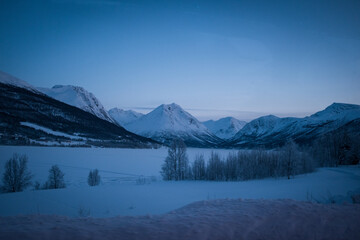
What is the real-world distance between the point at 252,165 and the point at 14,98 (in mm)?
198878

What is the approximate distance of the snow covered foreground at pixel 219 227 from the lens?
16.8 feet

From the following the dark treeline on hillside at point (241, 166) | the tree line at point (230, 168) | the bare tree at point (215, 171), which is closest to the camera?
the dark treeline on hillside at point (241, 166)

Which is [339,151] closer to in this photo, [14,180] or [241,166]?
[241,166]

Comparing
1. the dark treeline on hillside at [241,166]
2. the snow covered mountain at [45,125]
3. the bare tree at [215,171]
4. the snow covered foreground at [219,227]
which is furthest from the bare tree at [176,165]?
the snow covered mountain at [45,125]

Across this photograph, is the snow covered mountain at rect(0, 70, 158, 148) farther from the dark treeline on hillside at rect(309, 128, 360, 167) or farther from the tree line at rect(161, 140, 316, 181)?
the dark treeline on hillside at rect(309, 128, 360, 167)

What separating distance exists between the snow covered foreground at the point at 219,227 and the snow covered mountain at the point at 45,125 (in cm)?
11986

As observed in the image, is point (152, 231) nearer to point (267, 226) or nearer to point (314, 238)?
point (267, 226)

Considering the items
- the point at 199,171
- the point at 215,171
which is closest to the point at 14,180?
the point at 199,171

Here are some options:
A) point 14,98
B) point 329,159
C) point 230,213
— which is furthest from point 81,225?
point 14,98

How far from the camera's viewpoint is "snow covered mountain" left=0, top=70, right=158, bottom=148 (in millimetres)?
115688

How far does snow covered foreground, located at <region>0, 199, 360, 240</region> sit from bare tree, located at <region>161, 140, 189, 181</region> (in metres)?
34.9

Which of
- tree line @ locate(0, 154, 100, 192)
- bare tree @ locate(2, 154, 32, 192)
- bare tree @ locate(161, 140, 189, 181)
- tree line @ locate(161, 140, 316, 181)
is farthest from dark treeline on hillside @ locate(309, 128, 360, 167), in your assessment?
bare tree @ locate(2, 154, 32, 192)

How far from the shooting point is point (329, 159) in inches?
2165

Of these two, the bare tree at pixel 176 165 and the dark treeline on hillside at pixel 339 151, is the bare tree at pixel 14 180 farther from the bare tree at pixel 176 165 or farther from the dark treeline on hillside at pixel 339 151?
the dark treeline on hillside at pixel 339 151
